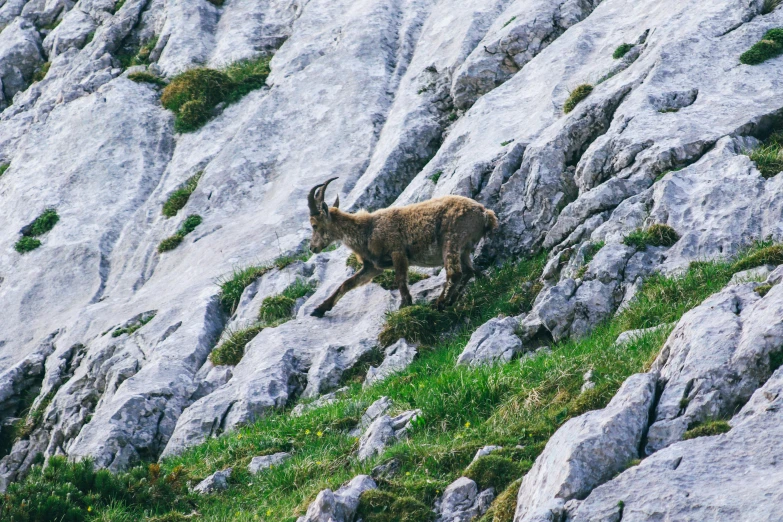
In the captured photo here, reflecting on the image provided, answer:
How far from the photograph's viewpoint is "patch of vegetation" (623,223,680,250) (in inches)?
620

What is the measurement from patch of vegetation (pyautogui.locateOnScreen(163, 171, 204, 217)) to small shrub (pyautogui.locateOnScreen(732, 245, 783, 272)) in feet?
58.1

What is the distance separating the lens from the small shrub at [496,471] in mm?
10305

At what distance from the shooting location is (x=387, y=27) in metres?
31.6

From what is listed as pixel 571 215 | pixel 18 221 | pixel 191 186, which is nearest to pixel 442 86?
pixel 191 186

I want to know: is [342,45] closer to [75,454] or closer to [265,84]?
[265,84]

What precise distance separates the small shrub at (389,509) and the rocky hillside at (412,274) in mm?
38

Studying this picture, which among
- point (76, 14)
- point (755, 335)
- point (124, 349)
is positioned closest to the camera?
point (755, 335)

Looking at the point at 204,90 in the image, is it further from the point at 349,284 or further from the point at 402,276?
the point at 402,276

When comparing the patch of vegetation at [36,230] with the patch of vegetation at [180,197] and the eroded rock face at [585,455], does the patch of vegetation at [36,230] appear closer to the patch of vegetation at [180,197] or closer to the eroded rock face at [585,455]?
the patch of vegetation at [180,197]

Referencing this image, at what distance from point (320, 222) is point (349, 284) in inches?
83.9

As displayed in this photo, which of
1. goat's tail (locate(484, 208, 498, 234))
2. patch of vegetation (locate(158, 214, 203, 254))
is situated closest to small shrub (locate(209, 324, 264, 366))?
goat's tail (locate(484, 208, 498, 234))

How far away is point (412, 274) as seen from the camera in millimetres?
20344

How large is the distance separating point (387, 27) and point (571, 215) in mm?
15871

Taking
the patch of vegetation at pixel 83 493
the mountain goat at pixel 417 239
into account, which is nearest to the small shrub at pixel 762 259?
the mountain goat at pixel 417 239
